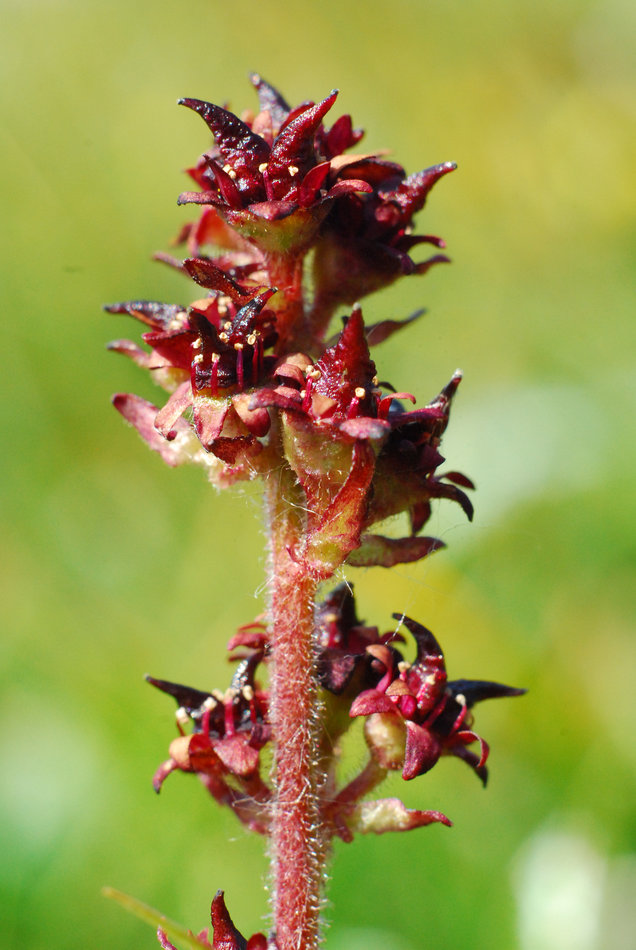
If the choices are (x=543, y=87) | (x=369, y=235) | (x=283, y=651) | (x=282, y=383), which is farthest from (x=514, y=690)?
(x=543, y=87)

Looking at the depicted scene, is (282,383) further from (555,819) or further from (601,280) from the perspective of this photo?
(601,280)

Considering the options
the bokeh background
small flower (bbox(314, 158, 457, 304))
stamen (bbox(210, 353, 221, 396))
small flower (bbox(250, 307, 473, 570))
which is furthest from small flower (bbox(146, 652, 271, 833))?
small flower (bbox(314, 158, 457, 304))

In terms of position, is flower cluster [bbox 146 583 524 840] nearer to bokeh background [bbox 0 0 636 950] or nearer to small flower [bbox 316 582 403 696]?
small flower [bbox 316 582 403 696]

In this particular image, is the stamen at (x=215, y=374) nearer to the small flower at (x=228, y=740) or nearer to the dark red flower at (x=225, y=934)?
the small flower at (x=228, y=740)

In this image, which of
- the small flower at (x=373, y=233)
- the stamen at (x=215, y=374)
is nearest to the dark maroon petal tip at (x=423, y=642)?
the stamen at (x=215, y=374)

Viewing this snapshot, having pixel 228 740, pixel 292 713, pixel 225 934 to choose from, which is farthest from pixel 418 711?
pixel 225 934

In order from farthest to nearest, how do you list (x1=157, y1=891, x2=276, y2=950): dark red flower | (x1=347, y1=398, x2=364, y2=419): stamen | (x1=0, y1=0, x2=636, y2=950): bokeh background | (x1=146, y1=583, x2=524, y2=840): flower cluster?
(x1=0, y1=0, x2=636, y2=950): bokeh background < (x1=146, y1=583, x2=524, y2=840): flower cluster < (x1=157, y1=891, x2=276, y2=950): dark red flower < (x1=347, y1=398, x2=364, y2=419): stamen

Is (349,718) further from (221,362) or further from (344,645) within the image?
(221,362)

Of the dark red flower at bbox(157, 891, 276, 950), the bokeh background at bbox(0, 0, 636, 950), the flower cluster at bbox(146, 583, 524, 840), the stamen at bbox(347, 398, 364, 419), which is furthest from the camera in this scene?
the bokeh background at bbox(0, 0, 636, 950)
